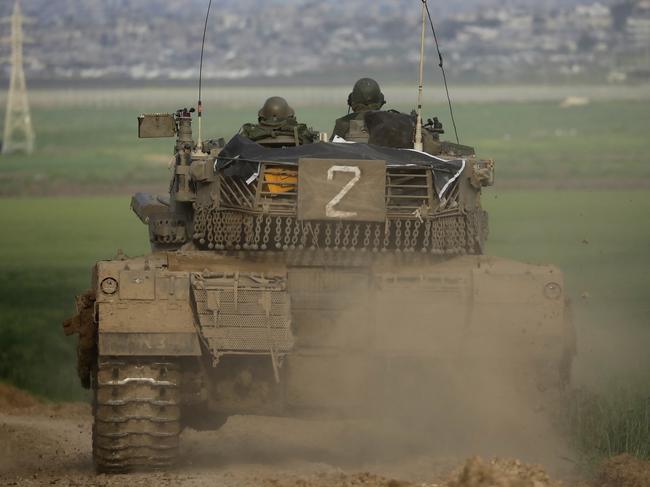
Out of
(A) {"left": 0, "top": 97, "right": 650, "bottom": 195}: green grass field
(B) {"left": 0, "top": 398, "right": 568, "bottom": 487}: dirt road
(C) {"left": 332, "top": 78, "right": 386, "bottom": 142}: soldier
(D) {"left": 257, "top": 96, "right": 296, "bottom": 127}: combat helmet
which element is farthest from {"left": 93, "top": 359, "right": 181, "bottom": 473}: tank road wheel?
(A) {"left": 0, "top": 97, "right": 650, "bottom": 195}: green grass field

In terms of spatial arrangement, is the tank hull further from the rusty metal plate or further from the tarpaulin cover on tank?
the tarpaulin cover on tank

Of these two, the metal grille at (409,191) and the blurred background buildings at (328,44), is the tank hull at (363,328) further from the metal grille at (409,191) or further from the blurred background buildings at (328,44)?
the blurred background buildings at (328,44)

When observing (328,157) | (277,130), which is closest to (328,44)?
(277,130)

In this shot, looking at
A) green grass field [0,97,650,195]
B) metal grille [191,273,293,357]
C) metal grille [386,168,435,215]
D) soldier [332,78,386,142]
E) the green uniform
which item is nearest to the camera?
metal grille [191,273,293,357]

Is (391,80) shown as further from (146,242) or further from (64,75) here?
(146,242)

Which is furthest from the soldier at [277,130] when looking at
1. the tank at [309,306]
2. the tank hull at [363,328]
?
the tank hull at [363,328]

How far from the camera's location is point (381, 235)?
15133 millimetres

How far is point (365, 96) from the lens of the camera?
17.4 metres

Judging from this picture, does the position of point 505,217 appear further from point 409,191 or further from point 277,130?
point 409,191

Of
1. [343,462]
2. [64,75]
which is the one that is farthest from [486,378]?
[64,75]

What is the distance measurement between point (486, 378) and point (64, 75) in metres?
109

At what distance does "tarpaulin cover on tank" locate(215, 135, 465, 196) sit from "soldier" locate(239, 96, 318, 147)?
895 mm

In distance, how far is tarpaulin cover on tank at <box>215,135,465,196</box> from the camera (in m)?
15.2

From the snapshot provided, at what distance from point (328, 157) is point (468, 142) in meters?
54.6
